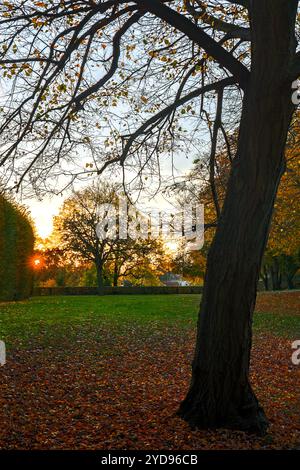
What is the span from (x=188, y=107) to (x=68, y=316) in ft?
30.4

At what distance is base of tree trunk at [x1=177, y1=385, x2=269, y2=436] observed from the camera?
4605 millimetres

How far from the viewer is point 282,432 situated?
15.5 ft

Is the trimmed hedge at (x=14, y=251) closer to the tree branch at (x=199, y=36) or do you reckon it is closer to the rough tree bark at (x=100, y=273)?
the rough tree bark at (x=100, y=273)

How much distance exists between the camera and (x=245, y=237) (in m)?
4.45

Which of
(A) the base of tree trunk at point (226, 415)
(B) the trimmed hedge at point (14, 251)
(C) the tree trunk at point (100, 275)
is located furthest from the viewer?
(C) the tree trunk at point (100, 275)

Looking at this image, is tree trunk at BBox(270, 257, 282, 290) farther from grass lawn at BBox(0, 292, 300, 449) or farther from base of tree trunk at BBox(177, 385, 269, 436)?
base of tree trunk at BBox(177, 385, 269, 436)

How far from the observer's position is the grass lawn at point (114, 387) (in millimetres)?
4453

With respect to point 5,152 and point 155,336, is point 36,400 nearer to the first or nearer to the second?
point 5,152

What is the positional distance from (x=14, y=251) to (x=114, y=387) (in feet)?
51.8

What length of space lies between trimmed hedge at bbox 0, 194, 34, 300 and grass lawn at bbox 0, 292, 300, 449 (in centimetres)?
816

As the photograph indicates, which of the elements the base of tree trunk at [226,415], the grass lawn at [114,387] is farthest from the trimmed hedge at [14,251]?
the base of tree trunk at [226,415]

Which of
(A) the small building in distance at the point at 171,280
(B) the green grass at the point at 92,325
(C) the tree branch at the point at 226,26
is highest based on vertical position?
(C) the tree branch at the point at 226,26
